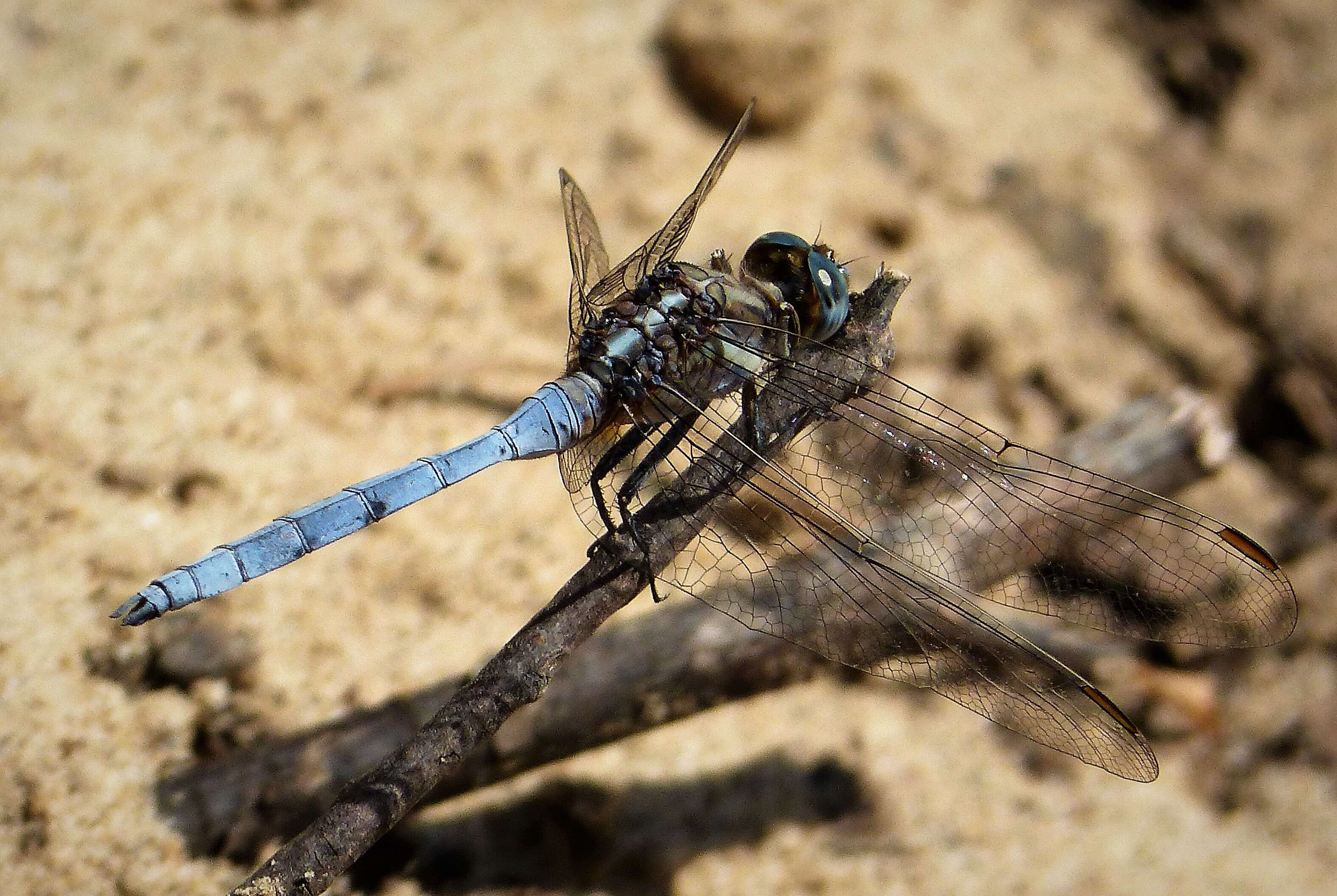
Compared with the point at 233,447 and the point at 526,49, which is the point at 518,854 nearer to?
the point at 233,447

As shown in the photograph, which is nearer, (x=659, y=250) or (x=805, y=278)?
(x=805, y=278)

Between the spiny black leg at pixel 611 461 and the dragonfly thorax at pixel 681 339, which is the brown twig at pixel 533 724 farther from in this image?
the dragonfly thorax at pixel 681 339

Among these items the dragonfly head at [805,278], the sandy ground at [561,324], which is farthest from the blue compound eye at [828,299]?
the sandy ground at [561,324]

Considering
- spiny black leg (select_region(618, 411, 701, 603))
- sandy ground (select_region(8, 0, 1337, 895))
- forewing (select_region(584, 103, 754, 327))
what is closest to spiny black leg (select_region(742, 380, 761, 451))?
spiny black leg (select_region(618, 411, 701, 603))

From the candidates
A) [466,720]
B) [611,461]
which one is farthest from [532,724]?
[611,461]

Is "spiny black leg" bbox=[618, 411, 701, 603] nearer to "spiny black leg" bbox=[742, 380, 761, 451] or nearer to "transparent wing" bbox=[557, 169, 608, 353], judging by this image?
"spiny black leg" bbox=[742, 380, 761, 451]

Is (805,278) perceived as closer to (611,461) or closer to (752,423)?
(752,423)
